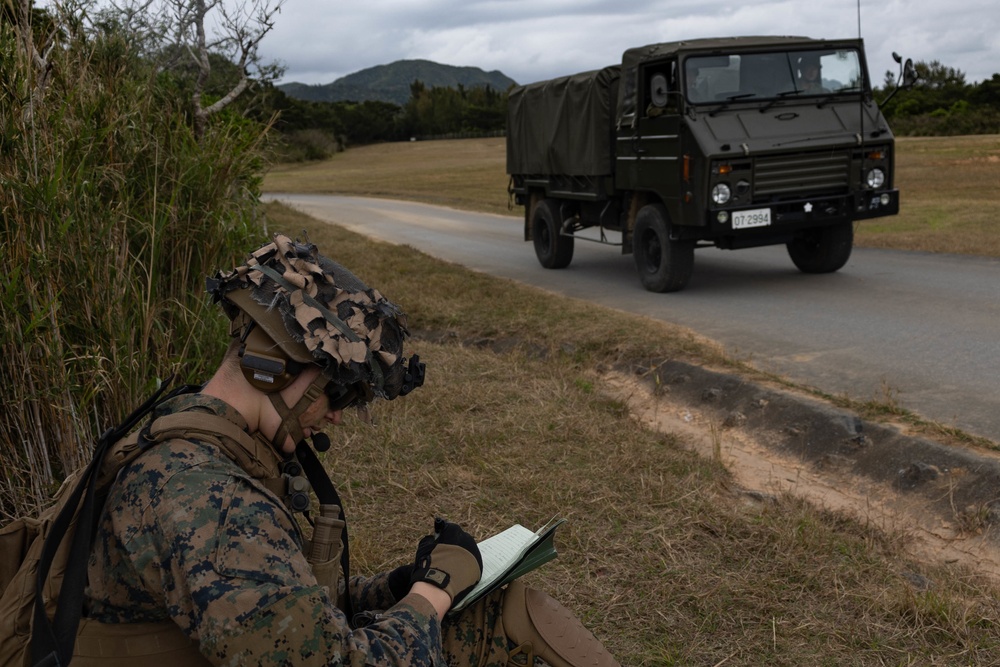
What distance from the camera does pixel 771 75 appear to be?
33.6 feet

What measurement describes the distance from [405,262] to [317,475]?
10.0 meters

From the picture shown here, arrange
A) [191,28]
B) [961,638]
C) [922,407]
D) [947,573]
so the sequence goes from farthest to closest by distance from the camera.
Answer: [191,28], [922,407], [947,573], [961,638]

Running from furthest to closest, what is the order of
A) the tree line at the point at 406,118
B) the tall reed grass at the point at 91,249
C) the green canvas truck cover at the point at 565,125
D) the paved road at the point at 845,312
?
the tree line at the point at 406,118 → the green canvas truck cover at the point at 565,125 → the paved road at the point at 845,312 → the tall reed grass at the point at 91,249

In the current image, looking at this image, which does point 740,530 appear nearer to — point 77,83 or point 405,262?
point 77,83

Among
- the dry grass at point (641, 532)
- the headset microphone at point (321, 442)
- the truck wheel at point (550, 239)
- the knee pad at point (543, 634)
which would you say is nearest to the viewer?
the headset microphone at point (321, 442)

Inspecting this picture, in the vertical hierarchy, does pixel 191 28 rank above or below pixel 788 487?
above

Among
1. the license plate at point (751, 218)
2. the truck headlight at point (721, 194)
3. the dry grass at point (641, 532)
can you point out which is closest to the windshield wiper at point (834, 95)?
the license plate at point (751, 218)

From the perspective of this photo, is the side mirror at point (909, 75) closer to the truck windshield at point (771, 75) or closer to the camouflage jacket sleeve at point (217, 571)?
the truck windshield at point (771, 75)

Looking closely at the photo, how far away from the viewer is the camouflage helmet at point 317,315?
1997 mm

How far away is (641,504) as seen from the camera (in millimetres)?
4352

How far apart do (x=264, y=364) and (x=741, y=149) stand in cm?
823

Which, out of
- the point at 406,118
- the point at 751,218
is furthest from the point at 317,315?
the point at 406,118

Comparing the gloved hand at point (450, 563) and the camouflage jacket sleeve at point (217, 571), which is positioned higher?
the camouflage jacket sleeve at point (217, 571)

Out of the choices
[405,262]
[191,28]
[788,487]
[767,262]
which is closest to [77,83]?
[788,487]
